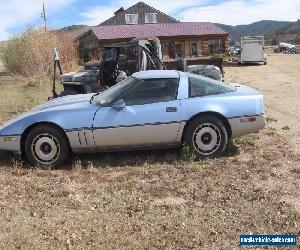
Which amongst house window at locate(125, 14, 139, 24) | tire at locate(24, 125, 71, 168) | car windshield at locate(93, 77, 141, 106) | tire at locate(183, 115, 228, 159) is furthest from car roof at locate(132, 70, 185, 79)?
house window at locate(125, 14, 139, 24)

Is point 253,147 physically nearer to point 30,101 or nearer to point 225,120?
point 225,120

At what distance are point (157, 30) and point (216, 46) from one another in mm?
6039

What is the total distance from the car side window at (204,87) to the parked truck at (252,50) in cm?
2748

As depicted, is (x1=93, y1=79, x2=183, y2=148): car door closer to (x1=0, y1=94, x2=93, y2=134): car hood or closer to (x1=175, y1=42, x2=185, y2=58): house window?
(x1=0, y1=94, x2=93, y2=134): car hood

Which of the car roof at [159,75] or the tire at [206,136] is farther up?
the car roof at [159,75]

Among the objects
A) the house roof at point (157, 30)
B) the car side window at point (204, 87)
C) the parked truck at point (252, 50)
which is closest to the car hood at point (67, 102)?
the car side window at point (204, 87)

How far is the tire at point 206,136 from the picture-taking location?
6.53 meters

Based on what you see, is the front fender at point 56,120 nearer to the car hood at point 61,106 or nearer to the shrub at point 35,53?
the car hood at point 61,106

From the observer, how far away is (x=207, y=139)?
6.63m

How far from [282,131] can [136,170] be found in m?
3.60

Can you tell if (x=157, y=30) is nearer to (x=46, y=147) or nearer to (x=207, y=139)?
(x=207, y=139)

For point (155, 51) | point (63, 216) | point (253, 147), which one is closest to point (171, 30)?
point (155, 51)

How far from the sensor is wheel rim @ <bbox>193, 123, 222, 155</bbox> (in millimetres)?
6570

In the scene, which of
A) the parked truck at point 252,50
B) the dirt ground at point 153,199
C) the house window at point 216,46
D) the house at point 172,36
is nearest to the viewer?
the dirt ground at point 153,199
